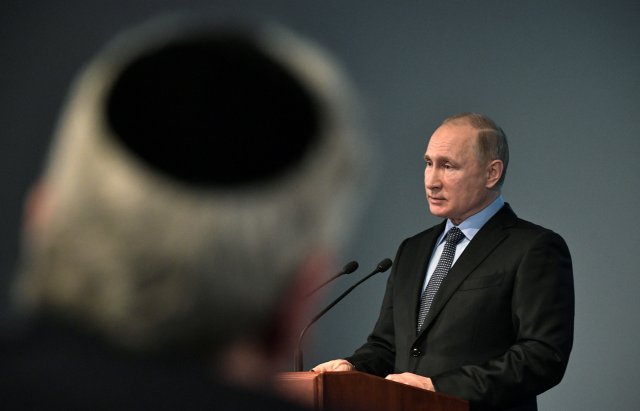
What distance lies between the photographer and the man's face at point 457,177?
8.88 ft

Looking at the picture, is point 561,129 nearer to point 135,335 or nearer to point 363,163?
point 363,163

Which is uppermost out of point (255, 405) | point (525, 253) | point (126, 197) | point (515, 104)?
point (515, 104)

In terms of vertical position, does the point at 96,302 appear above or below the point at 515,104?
below

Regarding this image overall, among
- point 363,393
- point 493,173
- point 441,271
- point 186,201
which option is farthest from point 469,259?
point 186,201

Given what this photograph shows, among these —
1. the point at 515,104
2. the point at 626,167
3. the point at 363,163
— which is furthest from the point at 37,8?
the point at 363,163

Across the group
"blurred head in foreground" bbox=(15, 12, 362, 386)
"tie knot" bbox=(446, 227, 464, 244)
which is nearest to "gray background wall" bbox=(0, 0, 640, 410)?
"tie knot" bbox=(446, 227, 464, 244)

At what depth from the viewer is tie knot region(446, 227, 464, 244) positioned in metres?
2.72

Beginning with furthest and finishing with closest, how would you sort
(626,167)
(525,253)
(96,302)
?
(626,167), (525,253), (96,302)

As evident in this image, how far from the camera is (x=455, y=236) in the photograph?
2.73 m

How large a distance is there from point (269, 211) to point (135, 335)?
5.2 inches

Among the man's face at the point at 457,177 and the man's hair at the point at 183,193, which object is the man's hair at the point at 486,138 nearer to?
the man's face at the point at 457,177

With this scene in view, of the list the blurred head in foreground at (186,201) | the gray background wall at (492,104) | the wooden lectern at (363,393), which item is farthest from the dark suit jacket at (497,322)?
the gray background wall at (492,104)

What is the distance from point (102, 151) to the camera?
1.74 feet

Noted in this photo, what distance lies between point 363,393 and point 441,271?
2.95 feet
